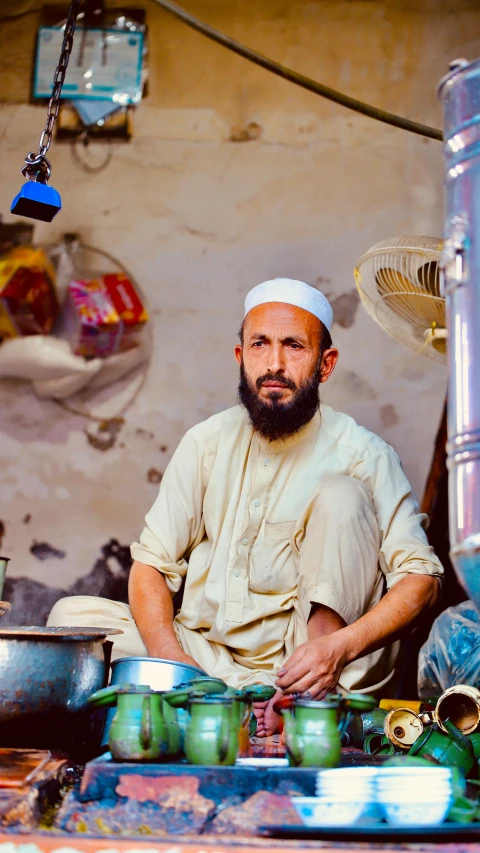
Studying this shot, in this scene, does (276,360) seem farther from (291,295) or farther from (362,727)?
(362,727)

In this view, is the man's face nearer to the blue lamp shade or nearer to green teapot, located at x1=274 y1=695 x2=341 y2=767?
the blue lamp shade

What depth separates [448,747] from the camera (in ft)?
6.93

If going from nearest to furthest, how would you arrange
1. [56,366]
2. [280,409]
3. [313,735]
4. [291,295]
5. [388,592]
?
1. [313,735]
2. [388,592]
3. [280,409]
4. [291,295]
5. [56,366]

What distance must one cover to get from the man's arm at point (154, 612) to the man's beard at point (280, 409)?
0.62 metres

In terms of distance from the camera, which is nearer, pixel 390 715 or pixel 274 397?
pixel 390 715

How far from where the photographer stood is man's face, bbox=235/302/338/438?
10.2 ft

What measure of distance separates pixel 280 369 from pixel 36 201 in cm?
97

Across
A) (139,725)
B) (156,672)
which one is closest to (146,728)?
(139,725)

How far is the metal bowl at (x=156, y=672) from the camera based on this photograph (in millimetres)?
2281

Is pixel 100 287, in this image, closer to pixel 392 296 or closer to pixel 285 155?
pixel 285 155

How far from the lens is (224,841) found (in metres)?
1.40

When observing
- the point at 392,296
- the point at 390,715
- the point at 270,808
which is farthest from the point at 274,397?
the point at 270,808

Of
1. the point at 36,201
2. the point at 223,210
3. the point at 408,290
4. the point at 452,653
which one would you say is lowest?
the point at 452,653

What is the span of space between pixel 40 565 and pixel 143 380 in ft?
3.30
